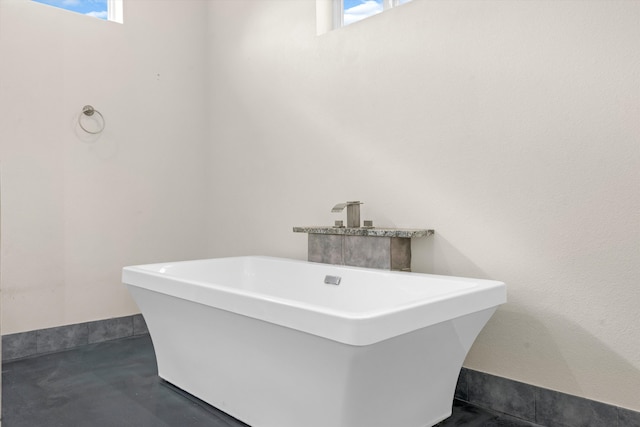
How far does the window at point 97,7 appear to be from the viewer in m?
3.17

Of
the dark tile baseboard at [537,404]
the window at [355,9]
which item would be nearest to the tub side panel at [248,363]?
the dark tile baseboard at [537,404]

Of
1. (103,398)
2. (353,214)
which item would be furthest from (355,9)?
(103,398)

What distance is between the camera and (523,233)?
2.04m

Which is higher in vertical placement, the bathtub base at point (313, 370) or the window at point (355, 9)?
the window at point (355, 9)

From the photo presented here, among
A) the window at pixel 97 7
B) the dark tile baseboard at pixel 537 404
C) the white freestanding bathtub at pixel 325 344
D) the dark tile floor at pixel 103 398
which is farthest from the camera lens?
the window at pixel 97 7

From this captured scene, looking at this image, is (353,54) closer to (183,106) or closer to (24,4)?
(183,106)

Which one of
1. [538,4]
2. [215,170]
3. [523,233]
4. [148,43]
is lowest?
[523,233]

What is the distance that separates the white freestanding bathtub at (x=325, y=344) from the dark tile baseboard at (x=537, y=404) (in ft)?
0.91

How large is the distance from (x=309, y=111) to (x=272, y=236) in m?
0.85

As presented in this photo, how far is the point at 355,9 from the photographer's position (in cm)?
299

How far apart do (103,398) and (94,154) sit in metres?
1.61

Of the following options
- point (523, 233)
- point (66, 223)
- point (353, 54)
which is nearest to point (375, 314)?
point (523, 233)

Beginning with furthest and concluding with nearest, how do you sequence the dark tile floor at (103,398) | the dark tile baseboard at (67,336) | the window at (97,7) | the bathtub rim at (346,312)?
the window at (97,7)
the dark tile baseboard at (67,336)
the dark tile floor at (103,398)
the bathtub rim at (346,312)

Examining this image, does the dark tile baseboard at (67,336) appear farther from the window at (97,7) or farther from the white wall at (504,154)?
the window at (97,7)
